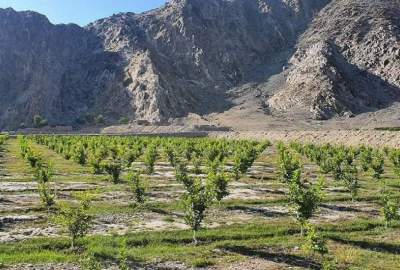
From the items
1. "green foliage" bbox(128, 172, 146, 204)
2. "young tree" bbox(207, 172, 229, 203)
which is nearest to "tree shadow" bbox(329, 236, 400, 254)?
"young tree" bbox(207, 172, 229, 203)

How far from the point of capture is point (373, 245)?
28.4 meters

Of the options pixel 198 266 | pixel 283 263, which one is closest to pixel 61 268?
pixel 198 266

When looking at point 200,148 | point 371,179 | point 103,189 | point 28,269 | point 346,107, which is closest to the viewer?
point 28,269

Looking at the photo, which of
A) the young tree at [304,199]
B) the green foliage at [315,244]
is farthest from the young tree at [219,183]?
the green foliage at [315,244]

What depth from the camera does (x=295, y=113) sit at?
189750mm

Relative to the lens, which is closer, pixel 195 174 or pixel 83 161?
pixel 195 174

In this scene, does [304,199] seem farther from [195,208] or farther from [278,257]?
[195,208]

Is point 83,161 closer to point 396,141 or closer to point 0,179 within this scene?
point 0,179

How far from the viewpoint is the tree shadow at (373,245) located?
2755cm

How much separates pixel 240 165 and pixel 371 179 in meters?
14.7

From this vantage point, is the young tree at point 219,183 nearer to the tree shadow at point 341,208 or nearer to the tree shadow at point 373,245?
the tree shadow at point 341,208

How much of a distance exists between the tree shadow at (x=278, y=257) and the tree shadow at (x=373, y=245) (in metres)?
4.47

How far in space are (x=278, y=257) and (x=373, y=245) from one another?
606cm

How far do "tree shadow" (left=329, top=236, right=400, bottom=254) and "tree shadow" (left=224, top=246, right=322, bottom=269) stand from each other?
4.47 m
